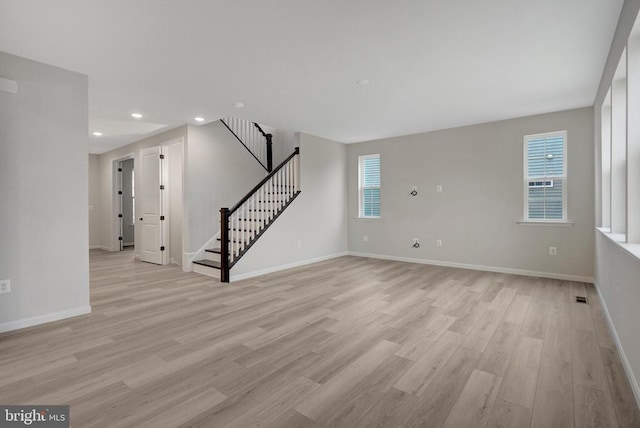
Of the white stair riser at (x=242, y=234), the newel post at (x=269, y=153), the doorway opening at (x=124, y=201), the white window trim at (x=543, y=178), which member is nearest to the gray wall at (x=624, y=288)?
the white window trim at (x=543, y=178)

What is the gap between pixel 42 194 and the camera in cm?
307

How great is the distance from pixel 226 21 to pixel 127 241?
340 inches

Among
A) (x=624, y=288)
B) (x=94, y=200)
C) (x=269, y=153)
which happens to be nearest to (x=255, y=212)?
(x=269, y=153)

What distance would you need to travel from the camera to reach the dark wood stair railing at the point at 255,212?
4.79 metres

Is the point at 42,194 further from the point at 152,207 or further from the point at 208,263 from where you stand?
the point at 152,207

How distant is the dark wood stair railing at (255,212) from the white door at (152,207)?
1.98 meters

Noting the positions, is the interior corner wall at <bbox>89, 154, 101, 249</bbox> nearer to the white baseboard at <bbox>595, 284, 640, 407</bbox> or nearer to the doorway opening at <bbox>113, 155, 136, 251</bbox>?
the doorway opening at <bbox>113, 155, 136, 251</bbox>

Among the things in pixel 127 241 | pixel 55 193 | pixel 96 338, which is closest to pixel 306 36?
pixel 55 193

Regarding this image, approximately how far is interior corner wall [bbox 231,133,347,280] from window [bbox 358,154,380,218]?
1.28ft

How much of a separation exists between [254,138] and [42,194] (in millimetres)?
4198

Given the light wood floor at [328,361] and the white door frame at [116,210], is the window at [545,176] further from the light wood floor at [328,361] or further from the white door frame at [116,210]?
the white door frame at [116,210]

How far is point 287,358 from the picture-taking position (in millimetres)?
2320

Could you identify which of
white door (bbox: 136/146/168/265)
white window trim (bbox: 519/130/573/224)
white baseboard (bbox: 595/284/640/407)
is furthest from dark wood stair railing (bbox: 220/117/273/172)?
white baseboard (bbox: 595/284/640/407)

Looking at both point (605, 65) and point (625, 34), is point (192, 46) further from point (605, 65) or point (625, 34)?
point (605, 65)
